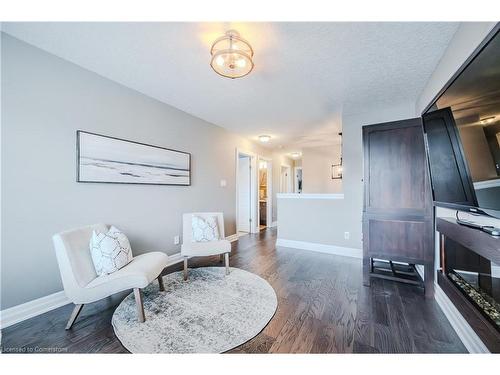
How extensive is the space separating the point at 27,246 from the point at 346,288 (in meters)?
3.21

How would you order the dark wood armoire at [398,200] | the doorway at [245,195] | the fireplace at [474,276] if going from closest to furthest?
the fireplace at [474,276] → the dark wood armoire at [398,200] → the doorway at [245,195]

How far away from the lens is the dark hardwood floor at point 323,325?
4.42 ft

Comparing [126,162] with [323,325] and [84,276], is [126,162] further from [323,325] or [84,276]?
[323,325]

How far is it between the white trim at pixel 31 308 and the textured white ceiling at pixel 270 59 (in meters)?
2.34

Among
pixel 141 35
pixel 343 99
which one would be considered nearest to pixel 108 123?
pixel 141 35

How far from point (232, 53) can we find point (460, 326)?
2777 millimetres

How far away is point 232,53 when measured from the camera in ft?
5.22

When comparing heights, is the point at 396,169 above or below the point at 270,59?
below

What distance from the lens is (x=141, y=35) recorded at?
159cm

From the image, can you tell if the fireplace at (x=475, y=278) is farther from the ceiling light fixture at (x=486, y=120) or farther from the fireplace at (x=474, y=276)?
the ceiling light fixture at (x=486, y=120)

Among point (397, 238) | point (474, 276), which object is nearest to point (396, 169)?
point (397, 238)

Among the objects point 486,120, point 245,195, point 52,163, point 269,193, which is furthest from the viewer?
point 269,193

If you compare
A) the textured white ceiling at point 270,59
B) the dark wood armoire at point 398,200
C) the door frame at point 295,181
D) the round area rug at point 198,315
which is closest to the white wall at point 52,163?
the textured white ceiling at point 270,59

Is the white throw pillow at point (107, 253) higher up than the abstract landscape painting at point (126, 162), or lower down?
lower down
